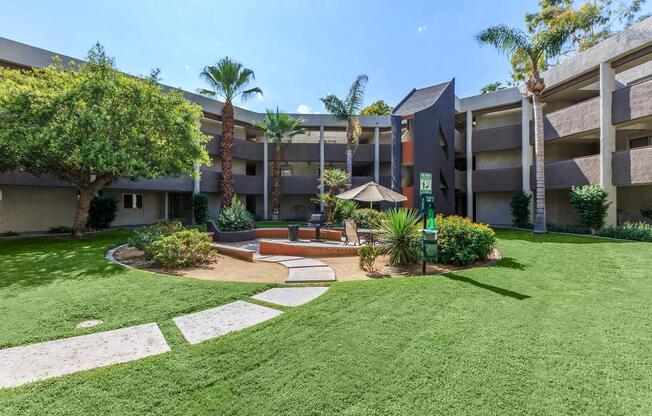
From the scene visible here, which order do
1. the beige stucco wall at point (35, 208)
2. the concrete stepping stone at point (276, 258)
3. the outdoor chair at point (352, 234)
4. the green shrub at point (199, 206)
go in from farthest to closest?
1. the green shrub at point (199, 206)
2. the beige stucco wall at point (35, 208)
3. the outdoor chair at point (352, 234)
4. the concrete stepping stone at point (276, 258)

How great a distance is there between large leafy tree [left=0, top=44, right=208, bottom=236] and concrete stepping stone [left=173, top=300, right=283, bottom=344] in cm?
896

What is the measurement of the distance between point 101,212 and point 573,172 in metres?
26.7

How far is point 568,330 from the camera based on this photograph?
13.1 ft

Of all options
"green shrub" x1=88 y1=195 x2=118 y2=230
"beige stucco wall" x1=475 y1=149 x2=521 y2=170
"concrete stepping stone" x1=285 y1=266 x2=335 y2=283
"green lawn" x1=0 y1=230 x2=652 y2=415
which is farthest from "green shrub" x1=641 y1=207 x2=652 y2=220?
"green shrub" x1=88 y1=195 x2=118 y2=230

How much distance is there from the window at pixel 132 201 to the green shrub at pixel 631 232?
27341 millimetres

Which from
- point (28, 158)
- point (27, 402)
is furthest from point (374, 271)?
point (28, 158)

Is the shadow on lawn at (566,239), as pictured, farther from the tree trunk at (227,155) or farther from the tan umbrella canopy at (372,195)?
the tree trunk at (227,155)

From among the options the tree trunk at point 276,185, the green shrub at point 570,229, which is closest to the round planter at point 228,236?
the tree trunk at point 276,185

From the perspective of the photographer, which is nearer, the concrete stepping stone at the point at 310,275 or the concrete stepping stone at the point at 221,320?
the concrete stepping stone at the point at 221,320

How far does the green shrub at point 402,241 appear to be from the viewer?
817 cm

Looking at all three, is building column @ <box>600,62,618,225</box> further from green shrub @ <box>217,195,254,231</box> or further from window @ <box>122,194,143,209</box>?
window @ <box>122,194,143,209</box>

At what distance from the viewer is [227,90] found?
19656 millimetres

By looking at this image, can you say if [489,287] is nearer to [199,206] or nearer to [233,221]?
[233,221]

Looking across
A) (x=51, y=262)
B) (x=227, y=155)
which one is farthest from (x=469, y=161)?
(x=51, y=262)
